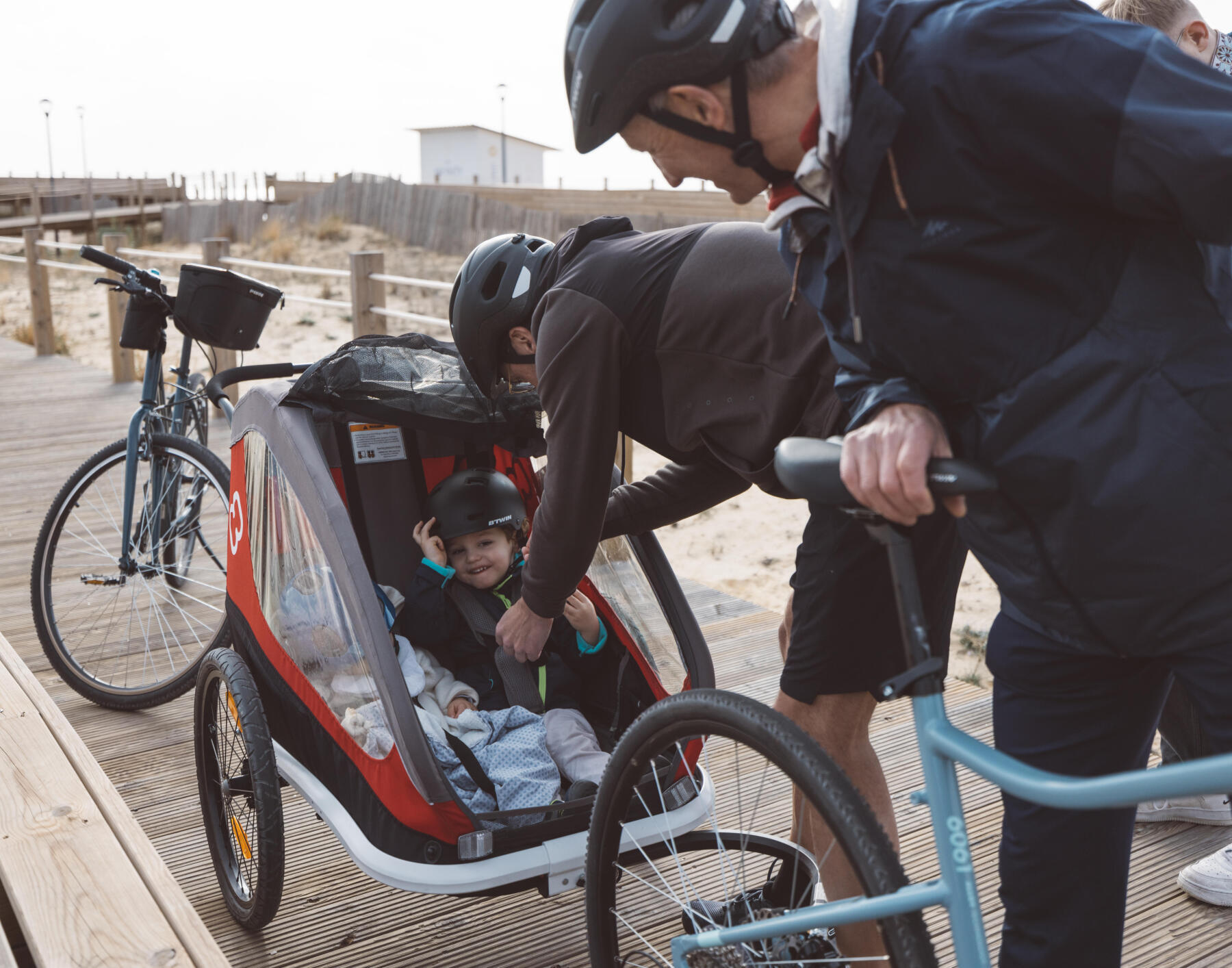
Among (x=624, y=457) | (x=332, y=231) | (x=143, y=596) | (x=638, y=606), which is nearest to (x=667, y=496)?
(x=638, y=606)

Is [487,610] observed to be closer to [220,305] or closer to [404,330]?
[220,305]


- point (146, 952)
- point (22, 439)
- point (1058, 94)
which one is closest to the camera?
point (1058, 94)

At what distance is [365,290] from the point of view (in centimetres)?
629

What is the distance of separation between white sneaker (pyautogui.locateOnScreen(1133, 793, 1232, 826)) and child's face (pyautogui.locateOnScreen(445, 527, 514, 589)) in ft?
5.05

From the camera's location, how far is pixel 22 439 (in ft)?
22.8

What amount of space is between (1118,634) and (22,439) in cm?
707

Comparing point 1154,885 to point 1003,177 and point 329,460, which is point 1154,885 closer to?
point 1003,177

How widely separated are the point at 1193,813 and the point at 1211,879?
30cm

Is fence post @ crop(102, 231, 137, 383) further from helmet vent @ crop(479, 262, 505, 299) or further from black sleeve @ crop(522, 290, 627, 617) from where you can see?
black sleeve @ crop(522, 290, 627, 617)

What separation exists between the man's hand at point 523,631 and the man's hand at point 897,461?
0.92m

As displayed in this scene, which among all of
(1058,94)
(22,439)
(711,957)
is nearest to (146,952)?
(711,957)

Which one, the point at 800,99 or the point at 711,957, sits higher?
the point at 800,99

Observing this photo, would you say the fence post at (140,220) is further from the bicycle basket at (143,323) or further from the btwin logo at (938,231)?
the btwin logo at (938,231)

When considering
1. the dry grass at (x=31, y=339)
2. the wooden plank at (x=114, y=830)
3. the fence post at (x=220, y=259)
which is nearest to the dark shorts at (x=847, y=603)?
the wooden plank at (x=114, y=830)
